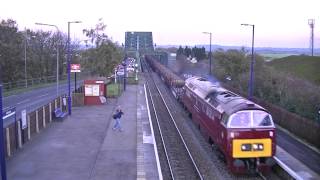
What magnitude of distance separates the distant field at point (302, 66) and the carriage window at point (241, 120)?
165 ft

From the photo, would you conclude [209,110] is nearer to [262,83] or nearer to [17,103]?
[262,83]

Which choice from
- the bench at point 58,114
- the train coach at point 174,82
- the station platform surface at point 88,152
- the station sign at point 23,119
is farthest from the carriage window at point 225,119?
the train coach at point 174,82

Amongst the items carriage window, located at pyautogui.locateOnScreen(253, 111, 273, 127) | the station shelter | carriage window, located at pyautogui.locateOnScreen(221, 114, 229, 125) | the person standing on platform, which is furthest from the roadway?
carriage window, located at pyautogui.locateOnScreen(253, 111, 273, 127)

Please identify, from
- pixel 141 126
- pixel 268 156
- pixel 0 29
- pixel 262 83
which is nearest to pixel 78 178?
pixel 268 156

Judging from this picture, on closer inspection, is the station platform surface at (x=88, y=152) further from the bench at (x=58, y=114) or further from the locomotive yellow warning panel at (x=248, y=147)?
the locomotive yellow warning panel at (x=248, y=147)

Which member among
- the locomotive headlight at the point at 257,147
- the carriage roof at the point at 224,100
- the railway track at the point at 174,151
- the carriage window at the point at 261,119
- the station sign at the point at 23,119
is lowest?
the railway track at the point at 174,151

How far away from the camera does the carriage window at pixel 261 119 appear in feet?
57.1

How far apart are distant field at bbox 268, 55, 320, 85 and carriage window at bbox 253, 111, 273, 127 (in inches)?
1964

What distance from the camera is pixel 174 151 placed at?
22312mm

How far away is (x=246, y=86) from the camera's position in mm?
44281

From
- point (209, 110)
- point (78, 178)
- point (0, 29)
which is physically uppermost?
point (0, 29)

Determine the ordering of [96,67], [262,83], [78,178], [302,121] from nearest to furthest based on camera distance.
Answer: [78,178] → [302,121] → [262,83] → [96,67]

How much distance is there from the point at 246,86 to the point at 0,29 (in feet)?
108

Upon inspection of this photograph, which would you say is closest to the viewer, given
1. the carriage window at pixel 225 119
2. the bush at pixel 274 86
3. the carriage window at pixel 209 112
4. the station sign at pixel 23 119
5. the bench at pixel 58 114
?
the carriage window at pixel 225 119
